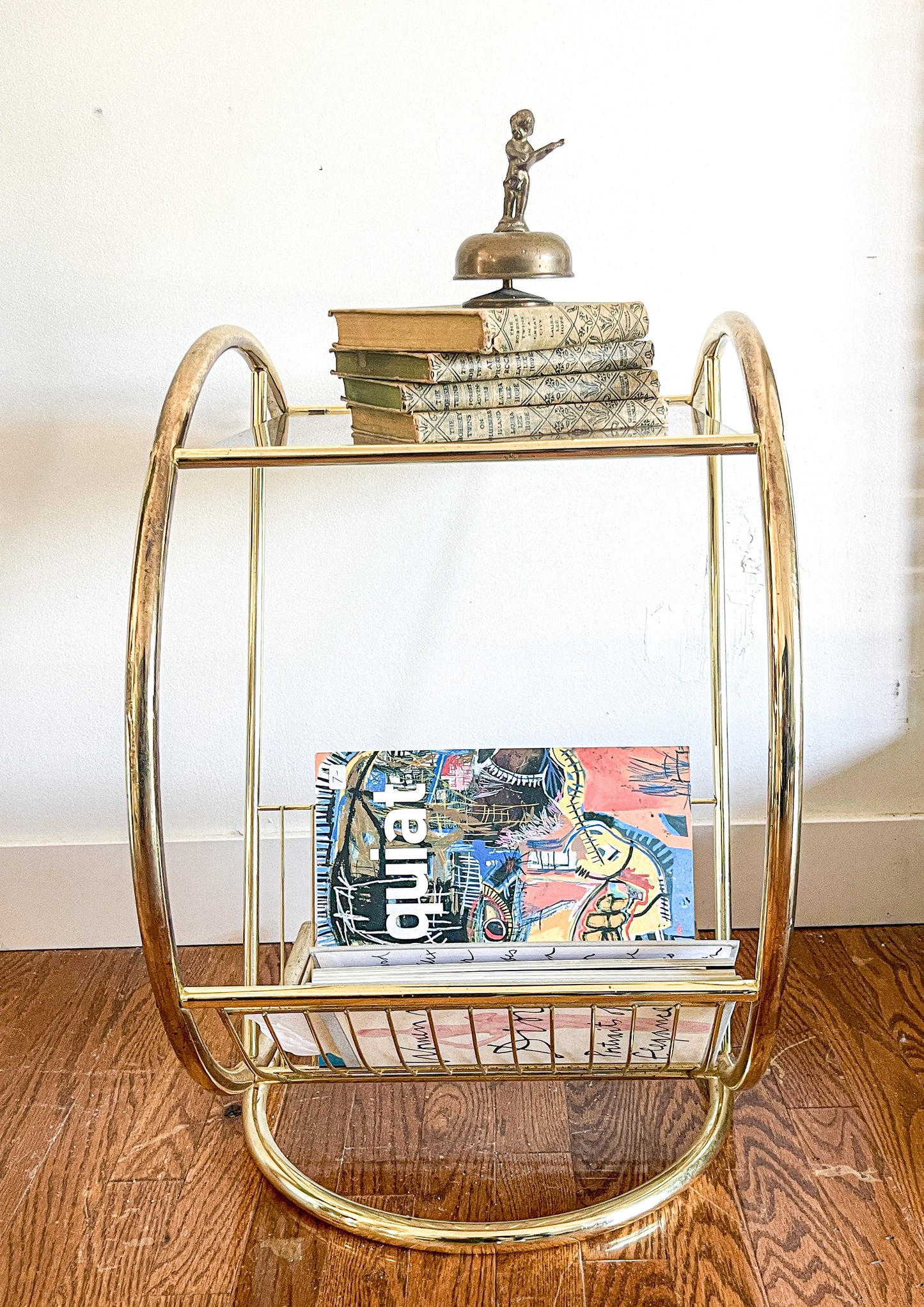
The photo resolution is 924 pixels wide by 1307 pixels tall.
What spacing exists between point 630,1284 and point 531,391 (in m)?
0.72

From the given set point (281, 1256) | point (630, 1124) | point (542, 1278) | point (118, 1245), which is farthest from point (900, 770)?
point (118, 1245)

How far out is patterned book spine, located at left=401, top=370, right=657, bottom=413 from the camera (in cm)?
93

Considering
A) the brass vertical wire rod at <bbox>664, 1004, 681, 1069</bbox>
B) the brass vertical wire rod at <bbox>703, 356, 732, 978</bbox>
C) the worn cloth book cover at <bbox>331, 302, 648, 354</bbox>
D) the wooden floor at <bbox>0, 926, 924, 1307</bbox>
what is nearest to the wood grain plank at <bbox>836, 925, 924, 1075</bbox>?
the wooden floor at <bbox>0, 926, 924, 1307</bbox>

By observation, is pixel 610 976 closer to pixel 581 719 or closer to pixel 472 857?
pixel 472 857

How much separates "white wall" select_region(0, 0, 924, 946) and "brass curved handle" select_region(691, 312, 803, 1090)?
514mm

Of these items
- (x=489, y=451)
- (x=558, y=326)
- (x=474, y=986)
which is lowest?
(x=474, y=986)

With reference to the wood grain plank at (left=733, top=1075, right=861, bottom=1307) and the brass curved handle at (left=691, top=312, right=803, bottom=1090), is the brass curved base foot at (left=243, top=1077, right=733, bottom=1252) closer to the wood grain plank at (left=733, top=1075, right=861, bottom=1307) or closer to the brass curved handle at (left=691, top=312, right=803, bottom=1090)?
the wood grain plank at (left=733, top=1075, right=861, bottom=1307)

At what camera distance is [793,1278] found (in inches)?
38.0

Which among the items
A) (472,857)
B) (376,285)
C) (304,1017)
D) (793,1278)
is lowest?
(793,1278)

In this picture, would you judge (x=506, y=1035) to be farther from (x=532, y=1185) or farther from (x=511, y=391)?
(x=511, y=391)

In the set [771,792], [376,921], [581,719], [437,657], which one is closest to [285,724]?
[437,657]

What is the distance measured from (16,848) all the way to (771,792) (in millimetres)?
1027

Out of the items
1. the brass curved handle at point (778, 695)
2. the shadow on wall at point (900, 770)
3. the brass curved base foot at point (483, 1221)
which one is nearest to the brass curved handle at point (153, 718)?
the brass curved base foot at point (483, 1221)

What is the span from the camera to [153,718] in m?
0.86
